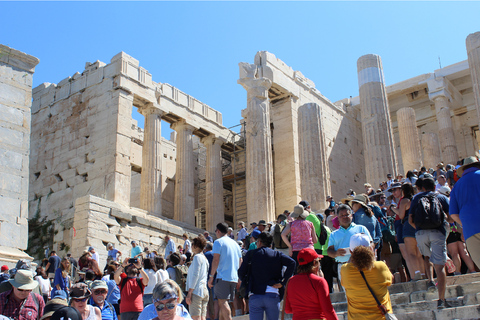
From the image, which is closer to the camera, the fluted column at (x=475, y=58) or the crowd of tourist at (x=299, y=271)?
the crowd of tourist at (x=299, y=271)

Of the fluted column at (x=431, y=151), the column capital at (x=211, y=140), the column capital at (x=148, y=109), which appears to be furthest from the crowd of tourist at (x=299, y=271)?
the column capital at (x=211, y=140)

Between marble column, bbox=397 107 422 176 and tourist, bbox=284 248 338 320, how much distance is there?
74.7 feet

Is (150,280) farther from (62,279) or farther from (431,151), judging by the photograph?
(431,151)

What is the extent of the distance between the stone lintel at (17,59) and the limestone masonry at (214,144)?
24.9 feet

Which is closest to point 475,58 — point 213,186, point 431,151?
point 431,151

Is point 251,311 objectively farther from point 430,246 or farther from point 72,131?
point 72,131

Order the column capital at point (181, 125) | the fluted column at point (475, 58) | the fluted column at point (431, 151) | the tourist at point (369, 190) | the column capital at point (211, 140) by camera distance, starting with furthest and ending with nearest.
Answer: the column capital at point (211, 140) → the column capital at point (181, 125) → the fluted column at point (431, 151) → the fluted column at point (475, 58) → the tourist at point (369, 190)

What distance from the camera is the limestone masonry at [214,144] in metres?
23.2

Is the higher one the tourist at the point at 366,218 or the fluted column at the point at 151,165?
the fluted column at the point at 151,165

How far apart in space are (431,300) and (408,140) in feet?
69.9

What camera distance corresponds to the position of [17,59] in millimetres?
15031

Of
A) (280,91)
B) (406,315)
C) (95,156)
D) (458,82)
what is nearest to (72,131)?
(95,156)

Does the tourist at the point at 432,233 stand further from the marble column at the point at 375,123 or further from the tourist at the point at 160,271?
the marble column at the point at 375,123

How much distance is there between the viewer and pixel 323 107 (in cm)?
3083
